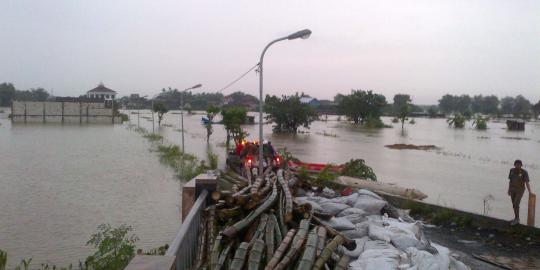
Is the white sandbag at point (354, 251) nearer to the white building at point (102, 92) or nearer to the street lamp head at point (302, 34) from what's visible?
the street lamp head at point (302, 34)

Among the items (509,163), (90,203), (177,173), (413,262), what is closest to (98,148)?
(177,173)

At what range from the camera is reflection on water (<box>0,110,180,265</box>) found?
32.1 feet

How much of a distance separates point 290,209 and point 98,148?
83.6 feet

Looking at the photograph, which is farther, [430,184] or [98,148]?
[98,148]

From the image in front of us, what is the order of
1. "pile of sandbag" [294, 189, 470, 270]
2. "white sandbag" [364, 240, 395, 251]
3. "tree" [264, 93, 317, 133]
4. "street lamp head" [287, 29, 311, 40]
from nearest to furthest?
1. "pile of sandbag" [294, 189, 470, 270]
2. "white sandbag" [364, 240, 395, 251]
3. "street lamp head" [287, 29, 311, 40]
4. "tree" [264, 93, 317, 133]

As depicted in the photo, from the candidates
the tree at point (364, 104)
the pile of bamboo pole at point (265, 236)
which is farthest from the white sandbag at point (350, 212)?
the tree at point (364, 104)

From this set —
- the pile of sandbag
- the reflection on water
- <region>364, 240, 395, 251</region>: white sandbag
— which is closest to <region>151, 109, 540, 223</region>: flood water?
the pile of sandbag

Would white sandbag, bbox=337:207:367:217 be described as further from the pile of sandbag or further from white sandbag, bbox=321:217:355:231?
white sandbag, bbox=321:217:355:231

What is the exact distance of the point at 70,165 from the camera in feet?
69.7

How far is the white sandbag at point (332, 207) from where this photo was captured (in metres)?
7.46

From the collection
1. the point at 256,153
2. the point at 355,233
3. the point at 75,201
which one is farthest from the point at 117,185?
the point at 355,233

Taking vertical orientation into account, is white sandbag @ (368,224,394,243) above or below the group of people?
below

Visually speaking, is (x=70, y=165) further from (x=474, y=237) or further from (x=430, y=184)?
(x=474, y=237)

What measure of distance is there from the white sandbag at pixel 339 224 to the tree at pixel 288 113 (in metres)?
45.9
